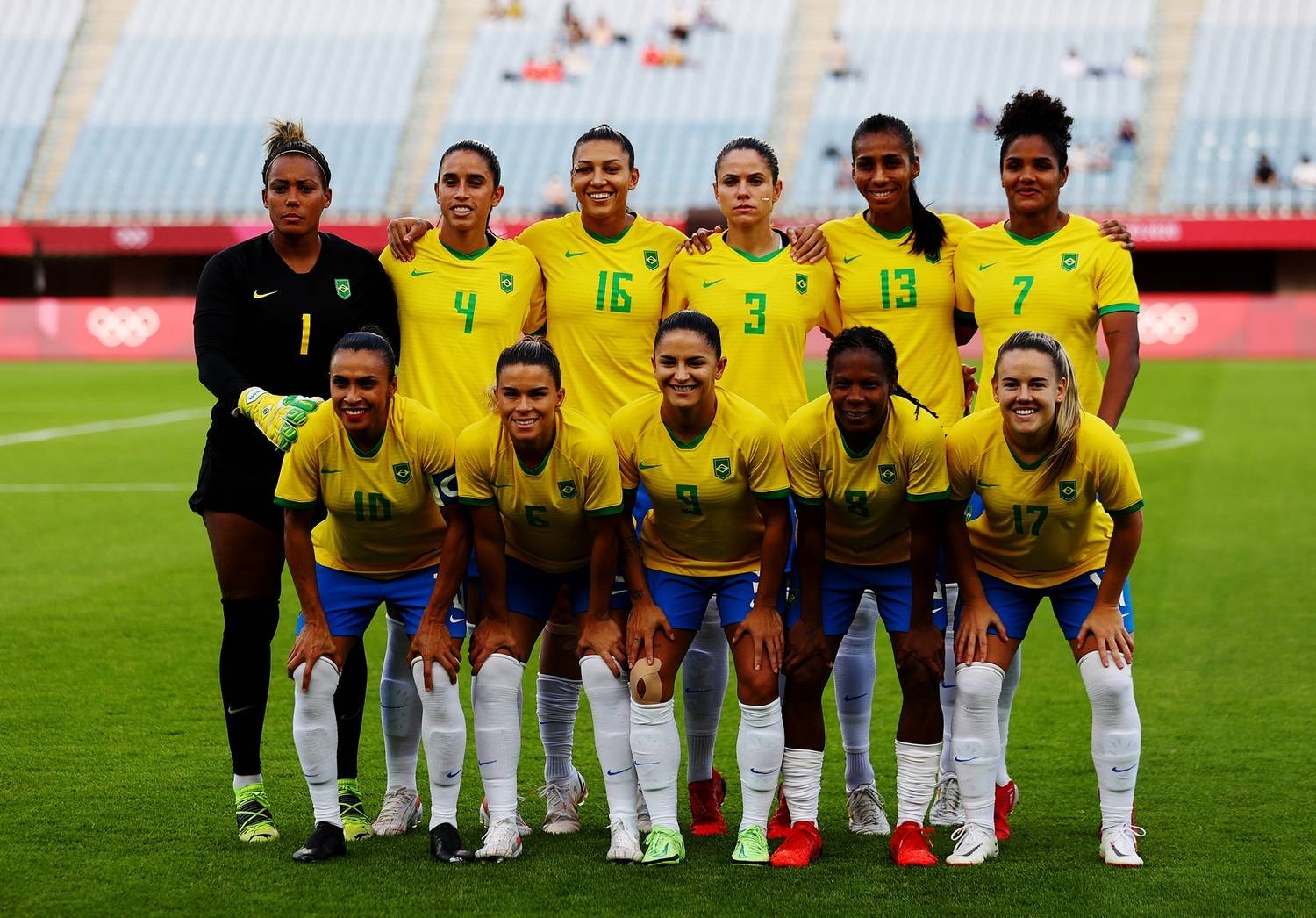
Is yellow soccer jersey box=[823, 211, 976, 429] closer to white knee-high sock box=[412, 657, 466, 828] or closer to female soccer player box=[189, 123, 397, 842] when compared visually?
female soccer player box=[189, 123, 397, 842]

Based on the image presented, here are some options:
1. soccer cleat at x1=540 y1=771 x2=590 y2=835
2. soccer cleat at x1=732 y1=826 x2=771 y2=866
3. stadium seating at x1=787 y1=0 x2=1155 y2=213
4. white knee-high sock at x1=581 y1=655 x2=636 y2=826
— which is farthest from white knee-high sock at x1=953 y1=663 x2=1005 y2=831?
stadium seating at x1=787 y1=0 x2=1155 y2=213

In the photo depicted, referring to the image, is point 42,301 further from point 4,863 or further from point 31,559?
point 4,863

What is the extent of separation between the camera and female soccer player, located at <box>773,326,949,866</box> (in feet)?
14.9

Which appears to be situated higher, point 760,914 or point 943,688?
point 943,688

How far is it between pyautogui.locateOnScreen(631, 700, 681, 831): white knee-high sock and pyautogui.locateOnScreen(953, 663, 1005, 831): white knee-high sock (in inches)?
32.6

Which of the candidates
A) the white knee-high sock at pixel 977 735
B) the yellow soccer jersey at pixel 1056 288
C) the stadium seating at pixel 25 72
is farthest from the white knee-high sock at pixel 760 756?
the stadium seating at pixel 25 72

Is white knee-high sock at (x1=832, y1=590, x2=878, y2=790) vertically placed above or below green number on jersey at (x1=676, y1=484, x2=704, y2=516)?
below

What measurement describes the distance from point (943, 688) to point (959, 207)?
27.5 m

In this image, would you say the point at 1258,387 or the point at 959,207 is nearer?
the point at 1258,387

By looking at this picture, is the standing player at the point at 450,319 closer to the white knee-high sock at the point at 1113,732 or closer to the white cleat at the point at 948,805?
the white cleat at the point at 948,805

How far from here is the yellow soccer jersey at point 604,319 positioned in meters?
5.11

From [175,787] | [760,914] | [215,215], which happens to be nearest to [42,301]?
[215,215]

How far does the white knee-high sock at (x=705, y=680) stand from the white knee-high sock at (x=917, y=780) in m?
0.68

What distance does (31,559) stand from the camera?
387 inches
